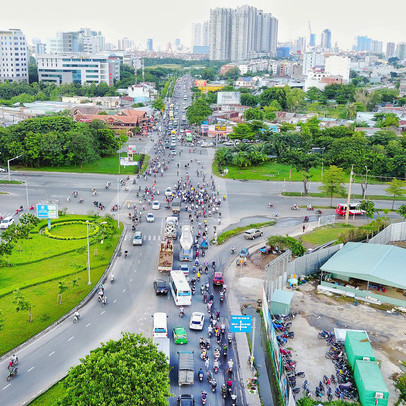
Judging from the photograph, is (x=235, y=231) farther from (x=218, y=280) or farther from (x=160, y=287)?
(x=160, y=287)

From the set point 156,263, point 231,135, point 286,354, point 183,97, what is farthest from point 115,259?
point 183,97

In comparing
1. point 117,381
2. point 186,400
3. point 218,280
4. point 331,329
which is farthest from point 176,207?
point 117,381

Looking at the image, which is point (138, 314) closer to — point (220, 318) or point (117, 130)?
point (220, 318)

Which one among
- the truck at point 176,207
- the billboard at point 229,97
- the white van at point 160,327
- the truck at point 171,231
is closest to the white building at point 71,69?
the billboard at point 229,97

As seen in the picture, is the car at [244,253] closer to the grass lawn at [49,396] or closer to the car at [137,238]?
the car at [137,238]

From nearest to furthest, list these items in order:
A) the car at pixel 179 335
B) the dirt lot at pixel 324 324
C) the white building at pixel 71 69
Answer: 1. the dirt lot at pixel 324 324
2. the car at pixel 179 335
3. the white building at pixel 71 69

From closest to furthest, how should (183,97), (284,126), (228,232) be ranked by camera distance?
(228,232), (284,126), (183,97)
